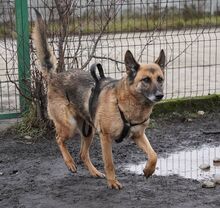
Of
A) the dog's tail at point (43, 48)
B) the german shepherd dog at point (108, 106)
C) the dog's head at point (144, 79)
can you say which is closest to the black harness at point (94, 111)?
the german shepherd dog at point (108, 106)

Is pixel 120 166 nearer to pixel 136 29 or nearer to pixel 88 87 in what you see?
pixel 88 87

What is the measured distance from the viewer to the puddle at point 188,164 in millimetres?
6430

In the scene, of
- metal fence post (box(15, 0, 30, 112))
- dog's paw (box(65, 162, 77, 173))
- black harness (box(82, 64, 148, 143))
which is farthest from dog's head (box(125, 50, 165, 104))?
metal fence post (box(15, 0, 30, 112))

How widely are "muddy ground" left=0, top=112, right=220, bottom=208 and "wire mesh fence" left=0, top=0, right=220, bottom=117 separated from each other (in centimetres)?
114

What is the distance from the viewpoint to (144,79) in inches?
224

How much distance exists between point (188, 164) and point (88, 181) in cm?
126

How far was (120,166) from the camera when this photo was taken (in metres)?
6.70

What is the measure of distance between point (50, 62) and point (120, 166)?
143 cm

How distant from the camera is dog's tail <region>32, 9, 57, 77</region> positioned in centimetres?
680

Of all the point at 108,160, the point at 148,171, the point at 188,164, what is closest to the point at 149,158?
the point at 148,171

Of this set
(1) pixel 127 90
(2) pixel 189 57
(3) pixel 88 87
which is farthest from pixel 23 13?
(2) pixel 189 57

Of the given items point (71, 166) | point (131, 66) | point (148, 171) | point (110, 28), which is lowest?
point (71, 166)

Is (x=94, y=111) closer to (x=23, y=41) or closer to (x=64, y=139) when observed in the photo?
(x=64, y=139)

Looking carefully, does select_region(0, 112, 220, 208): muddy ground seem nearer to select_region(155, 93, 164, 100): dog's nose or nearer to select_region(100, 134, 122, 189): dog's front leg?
select_region(100, 134, 122, 189): dog's front leg
